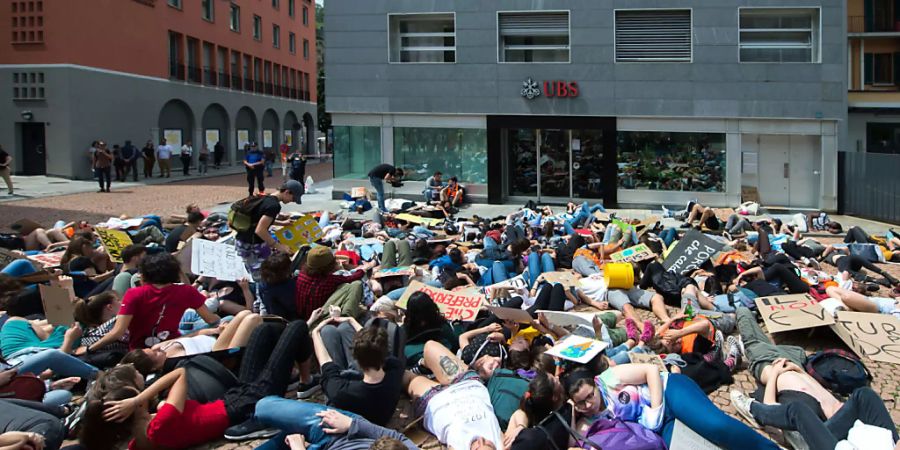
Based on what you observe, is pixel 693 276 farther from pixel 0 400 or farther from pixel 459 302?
pixel 0 400

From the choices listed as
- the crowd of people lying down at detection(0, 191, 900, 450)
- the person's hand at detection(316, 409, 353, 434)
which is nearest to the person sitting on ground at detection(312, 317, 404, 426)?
the crowd of people lying down at detection(0, 191, 900, 450)

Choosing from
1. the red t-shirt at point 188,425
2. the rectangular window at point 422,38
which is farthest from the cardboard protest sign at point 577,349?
the rectangular window at point 422,38

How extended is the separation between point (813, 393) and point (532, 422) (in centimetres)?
236

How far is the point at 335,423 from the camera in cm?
530

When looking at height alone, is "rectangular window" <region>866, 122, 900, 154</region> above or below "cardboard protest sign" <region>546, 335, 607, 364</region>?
above

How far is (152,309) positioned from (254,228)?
257cm

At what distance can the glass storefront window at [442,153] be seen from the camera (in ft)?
76.1

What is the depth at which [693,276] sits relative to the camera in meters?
10.8

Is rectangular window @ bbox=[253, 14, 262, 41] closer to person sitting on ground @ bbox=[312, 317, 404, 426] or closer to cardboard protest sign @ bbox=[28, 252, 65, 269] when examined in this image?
cardboard protest sign @ bbox=[28, 252, 65, 269]

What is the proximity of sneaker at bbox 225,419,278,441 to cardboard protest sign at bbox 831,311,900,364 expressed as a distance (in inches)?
228

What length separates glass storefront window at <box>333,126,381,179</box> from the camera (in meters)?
23.8

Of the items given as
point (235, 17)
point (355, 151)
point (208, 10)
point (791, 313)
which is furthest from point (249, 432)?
point (235, 17)

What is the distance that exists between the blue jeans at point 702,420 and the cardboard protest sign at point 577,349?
0.80 m

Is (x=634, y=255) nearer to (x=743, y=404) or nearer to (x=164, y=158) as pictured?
(x=743, y=404)
